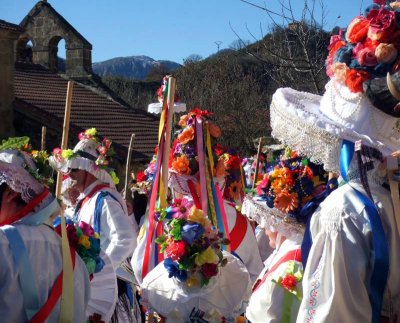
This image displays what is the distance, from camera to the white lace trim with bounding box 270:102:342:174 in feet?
9.16

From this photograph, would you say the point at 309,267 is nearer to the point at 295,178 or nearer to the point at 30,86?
the point at 295,178

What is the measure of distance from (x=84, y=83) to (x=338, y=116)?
20.9 metres

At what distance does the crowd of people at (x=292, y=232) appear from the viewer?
8.50 feet

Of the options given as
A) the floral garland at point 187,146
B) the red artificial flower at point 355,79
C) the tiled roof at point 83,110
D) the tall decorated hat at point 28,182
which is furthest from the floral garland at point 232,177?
the tiled roof at point 83,110

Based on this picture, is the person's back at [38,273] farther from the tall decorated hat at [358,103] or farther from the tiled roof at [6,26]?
the tiled roof at [6,26]

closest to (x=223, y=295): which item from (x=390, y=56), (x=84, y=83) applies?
(x=390, y=56)

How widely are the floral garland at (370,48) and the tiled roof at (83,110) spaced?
14310 millimetres

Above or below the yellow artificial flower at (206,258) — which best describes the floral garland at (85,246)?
above

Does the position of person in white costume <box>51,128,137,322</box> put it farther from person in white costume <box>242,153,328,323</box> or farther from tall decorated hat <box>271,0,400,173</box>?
tall decorated hat <box>271,0,400,173</box>

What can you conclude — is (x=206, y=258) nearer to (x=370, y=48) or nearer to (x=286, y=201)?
(x=286, y=201)

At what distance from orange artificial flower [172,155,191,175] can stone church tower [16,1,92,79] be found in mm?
17468

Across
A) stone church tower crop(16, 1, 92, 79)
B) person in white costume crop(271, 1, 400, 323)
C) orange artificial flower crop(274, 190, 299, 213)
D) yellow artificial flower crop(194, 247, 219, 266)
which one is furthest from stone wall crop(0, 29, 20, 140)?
person in white costume crop(271, 1, 400, 323)

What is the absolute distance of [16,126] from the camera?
17.3 metres

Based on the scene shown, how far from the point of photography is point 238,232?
5840 mm
